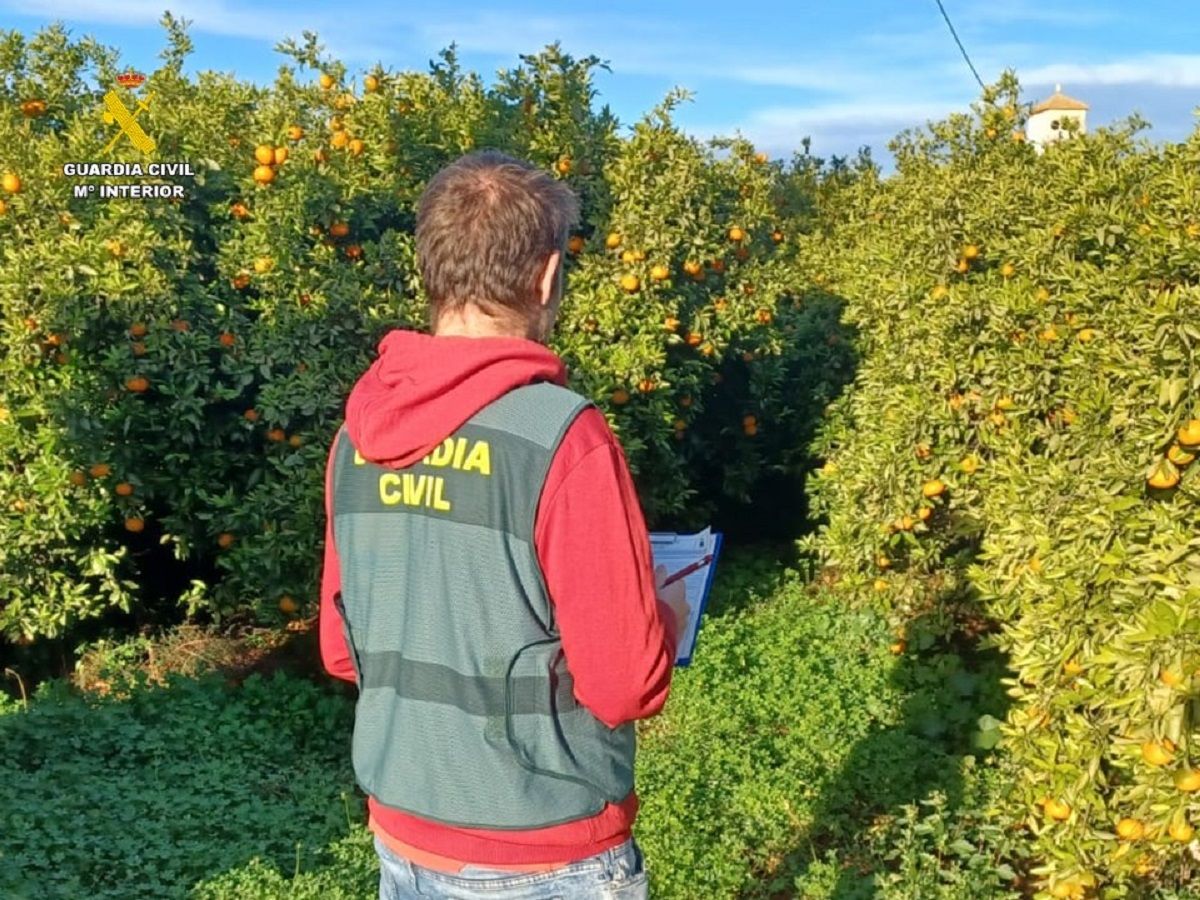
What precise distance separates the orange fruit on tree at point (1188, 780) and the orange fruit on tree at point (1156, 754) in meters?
0.03

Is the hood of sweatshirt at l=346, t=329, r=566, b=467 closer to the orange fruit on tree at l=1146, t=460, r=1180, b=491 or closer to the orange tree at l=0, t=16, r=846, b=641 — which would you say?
the orange fruit on tree at l=1146, t=460, r=1180, b=491

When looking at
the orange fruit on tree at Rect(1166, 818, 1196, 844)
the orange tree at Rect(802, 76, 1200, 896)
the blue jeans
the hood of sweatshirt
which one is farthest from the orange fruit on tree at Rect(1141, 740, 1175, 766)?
the hood of sweatshirt

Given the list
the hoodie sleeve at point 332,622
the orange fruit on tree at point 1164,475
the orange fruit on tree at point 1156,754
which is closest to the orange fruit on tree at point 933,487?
the orange fruit on tree at point 1164,475

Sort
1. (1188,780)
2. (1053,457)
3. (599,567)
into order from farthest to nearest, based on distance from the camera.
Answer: (1053,457)
(1188,780)
(599,567)

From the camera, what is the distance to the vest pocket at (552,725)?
1606 mm

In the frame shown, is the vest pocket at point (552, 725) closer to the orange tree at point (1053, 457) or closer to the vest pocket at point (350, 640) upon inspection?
the vest pocket at point (350, 640)

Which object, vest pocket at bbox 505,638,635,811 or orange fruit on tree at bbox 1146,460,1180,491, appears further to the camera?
orange fruit on tree at bbox 1146,460,1180,491

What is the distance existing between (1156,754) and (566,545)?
1614mm

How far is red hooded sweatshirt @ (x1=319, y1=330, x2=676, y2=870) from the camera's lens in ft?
4.98

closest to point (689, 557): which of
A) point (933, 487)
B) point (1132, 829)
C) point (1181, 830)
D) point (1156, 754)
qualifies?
point (1156, 754)

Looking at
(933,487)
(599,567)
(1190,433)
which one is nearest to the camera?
(599,567)

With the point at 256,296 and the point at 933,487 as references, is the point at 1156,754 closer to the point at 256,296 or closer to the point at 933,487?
the point at 933,487

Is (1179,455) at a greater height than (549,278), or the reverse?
(549,278)

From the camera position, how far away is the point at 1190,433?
2699 mm
